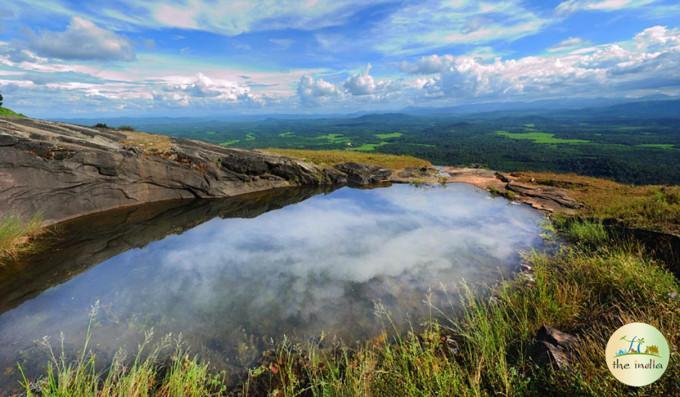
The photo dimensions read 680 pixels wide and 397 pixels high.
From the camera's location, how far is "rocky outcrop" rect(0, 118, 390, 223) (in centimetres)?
1662

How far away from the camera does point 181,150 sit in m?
25.3

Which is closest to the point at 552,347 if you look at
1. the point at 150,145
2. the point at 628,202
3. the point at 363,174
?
the point at 628,202

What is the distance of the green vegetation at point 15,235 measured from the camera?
11875 mm

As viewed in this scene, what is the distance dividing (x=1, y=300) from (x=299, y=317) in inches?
383

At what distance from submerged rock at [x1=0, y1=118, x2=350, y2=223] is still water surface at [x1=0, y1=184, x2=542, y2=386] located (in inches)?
102

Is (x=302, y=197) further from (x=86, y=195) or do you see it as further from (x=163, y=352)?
(x=163, y=352)

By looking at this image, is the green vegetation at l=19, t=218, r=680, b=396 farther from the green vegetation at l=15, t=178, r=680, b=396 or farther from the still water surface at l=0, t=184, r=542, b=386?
the still water surface at l=0, t=184, r=542, b=386

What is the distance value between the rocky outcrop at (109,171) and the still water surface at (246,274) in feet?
8.46

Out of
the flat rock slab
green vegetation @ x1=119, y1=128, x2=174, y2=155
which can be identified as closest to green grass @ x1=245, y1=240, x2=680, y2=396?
the flat rock slab

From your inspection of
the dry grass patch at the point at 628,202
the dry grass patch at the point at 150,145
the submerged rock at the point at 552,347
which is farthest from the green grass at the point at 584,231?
the dry grass patch at the point at 150,145

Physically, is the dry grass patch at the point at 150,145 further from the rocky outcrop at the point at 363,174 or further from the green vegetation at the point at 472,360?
the green vegetation at the point at 472,360

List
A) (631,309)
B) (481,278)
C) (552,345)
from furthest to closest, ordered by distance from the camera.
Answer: (481,278)
(631,309)
(552,345)

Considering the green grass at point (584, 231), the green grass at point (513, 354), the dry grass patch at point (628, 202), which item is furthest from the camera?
the green grass at point (584, 231)

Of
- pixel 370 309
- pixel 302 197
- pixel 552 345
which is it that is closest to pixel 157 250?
pixel 370 309
